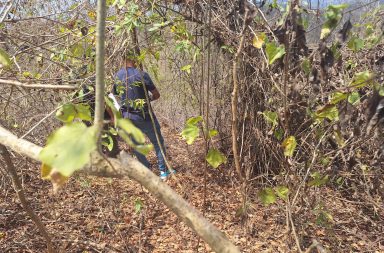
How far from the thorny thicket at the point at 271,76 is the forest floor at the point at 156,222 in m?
0.17

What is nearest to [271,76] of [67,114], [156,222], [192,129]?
[192,129]

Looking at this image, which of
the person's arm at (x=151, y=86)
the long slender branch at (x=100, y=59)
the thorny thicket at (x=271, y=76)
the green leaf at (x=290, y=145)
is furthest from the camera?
the person's arm at (x=151, y=86)

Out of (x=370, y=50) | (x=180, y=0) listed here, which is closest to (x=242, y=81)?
(x=180, y=0)

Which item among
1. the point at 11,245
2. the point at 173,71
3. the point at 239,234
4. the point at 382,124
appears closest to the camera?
the point at 382,124

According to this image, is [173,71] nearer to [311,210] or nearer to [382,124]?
[311,210]

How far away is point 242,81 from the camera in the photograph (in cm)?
289

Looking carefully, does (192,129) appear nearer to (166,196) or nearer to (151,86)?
(166,196)

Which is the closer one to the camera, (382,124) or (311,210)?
(382,124)

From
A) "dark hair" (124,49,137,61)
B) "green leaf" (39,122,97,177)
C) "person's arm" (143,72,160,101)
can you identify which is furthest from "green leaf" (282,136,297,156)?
"person's arm" (143,72,160,101)

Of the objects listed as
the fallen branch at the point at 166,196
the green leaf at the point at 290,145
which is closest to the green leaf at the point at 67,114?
→ the fallen branch at the point at 166,196

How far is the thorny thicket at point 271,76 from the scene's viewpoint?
6.06 ft

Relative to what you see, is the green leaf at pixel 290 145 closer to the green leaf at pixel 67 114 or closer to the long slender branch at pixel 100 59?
the green leaf at pixel 67 114

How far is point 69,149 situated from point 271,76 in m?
1.86

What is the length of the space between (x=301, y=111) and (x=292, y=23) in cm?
75
